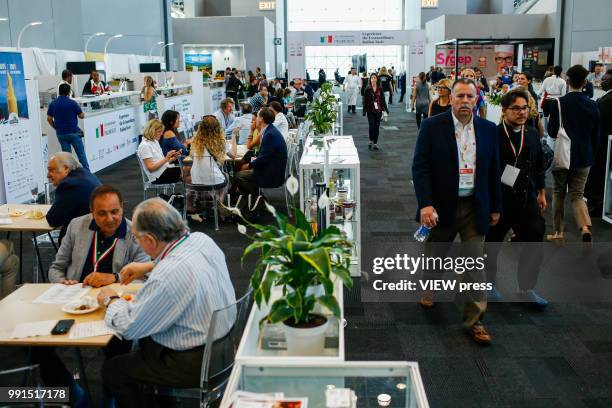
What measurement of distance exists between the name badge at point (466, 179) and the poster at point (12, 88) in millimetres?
5347

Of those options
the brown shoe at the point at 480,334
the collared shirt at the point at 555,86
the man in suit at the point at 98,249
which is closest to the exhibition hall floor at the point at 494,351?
the brown shoe at the point at 480,334

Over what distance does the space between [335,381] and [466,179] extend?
6.66 ft

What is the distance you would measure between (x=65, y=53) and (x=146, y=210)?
15.9m

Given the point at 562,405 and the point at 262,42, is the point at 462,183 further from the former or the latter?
the point at 262,42

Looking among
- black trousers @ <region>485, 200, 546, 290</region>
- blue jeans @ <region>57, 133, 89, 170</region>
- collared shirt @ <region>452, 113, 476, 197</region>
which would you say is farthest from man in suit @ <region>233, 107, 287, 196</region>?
blue jeans @ <region>57, 133, 89, 170</region>

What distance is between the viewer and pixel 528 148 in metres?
3.84

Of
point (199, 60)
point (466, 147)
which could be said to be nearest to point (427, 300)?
point (466, 147)

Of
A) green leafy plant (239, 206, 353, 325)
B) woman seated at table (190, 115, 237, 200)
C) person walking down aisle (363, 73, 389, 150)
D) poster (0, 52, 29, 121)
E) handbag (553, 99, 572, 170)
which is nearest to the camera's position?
green leafy plant (239, 206, 353, 325)

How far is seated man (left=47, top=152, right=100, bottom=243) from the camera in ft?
12.6

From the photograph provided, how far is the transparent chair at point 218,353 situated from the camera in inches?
88.8

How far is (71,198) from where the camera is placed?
3846 millimetres

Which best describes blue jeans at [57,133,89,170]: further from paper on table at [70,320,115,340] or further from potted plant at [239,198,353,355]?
potted plant at [239,198,353,355]

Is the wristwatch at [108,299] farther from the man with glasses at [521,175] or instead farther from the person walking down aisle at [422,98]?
the person walking down aisle at [422,98]

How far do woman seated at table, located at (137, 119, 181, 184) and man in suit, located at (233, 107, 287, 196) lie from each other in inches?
28.4
